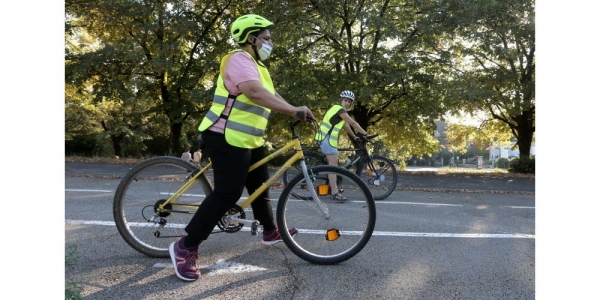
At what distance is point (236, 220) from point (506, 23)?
13125 mm

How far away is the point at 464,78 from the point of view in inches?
584

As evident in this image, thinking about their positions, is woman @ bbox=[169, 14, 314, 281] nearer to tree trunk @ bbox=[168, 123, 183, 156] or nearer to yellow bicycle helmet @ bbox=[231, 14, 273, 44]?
yellow bicycle helmet @ bbox=[231, 14, 273, 44]

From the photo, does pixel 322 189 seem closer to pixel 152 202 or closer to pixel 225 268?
pixel 225 268

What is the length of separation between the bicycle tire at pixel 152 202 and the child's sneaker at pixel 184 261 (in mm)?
458

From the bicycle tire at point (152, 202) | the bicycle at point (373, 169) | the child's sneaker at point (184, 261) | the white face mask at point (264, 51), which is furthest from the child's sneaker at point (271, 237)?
the bicycle at point (373, 169)

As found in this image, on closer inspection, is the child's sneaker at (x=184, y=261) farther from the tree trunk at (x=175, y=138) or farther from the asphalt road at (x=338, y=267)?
the tree trunk at (x=175, y=138)

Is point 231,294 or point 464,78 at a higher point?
point 464,78

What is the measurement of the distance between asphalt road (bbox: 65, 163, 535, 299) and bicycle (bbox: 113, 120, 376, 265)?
6.3 inches

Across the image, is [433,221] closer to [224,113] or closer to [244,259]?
[244,259]

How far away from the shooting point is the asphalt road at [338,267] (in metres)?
2.77

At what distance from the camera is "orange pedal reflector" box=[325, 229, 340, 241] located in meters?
3.55

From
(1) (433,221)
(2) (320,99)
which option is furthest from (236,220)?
(2) (320,99)

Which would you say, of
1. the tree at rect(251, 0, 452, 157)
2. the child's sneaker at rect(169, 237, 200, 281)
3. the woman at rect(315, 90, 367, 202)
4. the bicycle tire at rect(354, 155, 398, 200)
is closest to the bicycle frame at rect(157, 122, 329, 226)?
the child's sneaker at rect(169, 237, 200, 281)

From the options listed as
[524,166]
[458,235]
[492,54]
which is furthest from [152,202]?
[524,166]
